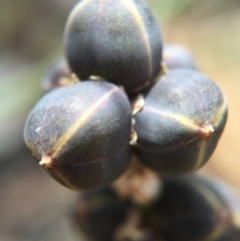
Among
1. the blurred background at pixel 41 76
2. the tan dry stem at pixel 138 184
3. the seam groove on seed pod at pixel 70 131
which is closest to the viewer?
the seam groove on seed pod at pixel 70 131

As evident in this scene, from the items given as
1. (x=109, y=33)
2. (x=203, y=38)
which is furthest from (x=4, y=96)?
(x=109, y=33)

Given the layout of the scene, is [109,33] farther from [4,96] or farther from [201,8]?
[201,8]

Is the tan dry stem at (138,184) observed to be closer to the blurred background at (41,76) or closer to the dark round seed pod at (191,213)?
the dark round seed pod at (191,213)

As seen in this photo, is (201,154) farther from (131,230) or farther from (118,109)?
(131,230)

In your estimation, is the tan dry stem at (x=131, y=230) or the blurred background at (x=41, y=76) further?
the blurred background at (x=41, y=76)

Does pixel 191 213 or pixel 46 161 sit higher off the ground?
pixel 46 161

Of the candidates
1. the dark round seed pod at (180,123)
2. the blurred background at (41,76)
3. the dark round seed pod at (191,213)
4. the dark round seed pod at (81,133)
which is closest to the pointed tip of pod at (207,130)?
the dark round seed pod at (180,123)

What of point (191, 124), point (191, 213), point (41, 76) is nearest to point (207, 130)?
point (191, 124)
